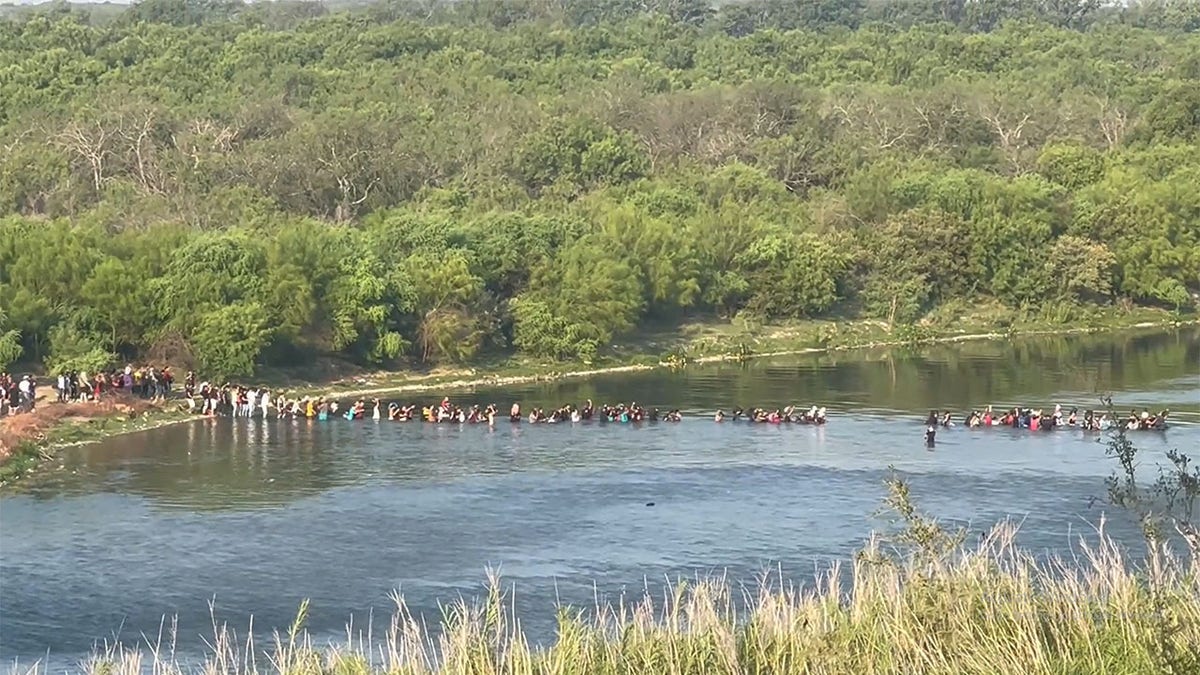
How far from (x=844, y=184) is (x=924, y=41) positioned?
5858cm

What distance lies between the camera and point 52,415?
6319 centimetres

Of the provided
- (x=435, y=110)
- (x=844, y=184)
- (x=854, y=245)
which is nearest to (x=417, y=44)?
(x=435, y=110)

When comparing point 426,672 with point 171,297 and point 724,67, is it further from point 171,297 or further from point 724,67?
point 724,67

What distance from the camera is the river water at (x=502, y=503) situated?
137ft

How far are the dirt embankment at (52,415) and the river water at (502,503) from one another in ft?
6.65

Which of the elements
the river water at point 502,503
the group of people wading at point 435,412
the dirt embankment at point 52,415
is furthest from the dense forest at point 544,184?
the river water at point 502,503

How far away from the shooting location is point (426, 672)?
22812 millimetres

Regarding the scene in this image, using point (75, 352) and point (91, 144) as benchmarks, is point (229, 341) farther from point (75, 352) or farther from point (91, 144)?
point (91, 144)

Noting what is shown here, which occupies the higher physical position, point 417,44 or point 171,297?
point 417,44

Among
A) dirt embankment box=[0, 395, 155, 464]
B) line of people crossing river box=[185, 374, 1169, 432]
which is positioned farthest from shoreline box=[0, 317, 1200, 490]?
line of people crossing river box=[185, 374, 1169, 432]

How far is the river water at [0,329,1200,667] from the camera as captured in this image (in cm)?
4166

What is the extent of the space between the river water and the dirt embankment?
2.03 meters

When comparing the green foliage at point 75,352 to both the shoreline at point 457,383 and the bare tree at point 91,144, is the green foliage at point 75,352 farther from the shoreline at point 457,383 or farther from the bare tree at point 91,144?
the bare tree at point 91,144

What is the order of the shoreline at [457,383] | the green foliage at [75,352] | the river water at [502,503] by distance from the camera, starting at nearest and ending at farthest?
the river water at [502,503], the shoreline at [457,383], the green foliage at [75,352]
